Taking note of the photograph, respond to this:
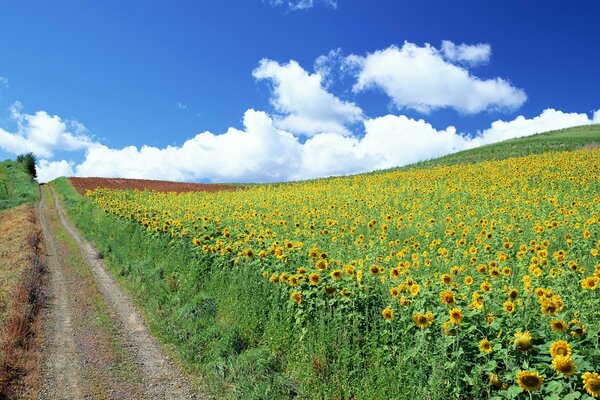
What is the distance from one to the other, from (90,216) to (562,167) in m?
29.3

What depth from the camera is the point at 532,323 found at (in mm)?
5340

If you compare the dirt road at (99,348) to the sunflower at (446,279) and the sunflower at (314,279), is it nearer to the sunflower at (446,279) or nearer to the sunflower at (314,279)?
the sunflower at (314,279)

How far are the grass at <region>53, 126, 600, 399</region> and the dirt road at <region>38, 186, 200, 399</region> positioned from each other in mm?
422

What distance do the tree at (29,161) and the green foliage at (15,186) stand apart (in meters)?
0.64

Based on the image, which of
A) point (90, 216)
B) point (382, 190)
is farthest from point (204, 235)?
point (90, 216)

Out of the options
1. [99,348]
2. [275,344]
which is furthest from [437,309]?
[99,348]

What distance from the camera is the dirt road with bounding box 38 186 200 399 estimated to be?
7.74 metres

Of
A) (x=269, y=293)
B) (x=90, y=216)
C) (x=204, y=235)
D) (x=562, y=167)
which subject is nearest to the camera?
(x=269, y=293)

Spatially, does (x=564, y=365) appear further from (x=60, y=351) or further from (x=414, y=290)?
(x=60, y=351)

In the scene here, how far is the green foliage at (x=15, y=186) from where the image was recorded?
137 ft

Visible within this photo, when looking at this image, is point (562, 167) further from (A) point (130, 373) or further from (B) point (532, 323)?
(A) point (130, 373)

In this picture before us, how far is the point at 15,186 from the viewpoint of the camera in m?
54.4

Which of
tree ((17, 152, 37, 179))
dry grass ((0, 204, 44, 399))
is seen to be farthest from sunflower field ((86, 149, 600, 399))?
tree ((17, 152, 37, 179))

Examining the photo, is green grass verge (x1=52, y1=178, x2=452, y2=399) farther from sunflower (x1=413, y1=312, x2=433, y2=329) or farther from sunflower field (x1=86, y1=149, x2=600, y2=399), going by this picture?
sunflower (x1=413, y1=312, x2=433, y2=329)
